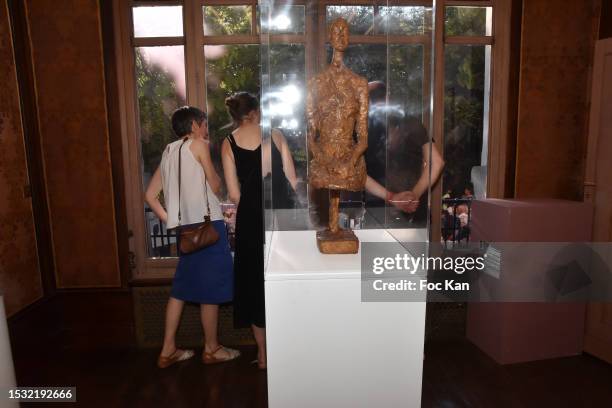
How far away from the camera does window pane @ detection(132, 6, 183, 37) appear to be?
2.97m

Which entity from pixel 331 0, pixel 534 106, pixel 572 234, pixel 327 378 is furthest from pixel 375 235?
pixel 534 106

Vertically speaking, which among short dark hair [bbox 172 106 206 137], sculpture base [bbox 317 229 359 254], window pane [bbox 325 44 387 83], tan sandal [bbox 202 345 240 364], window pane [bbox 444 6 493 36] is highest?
window pane [bbox 444 6 493 36]

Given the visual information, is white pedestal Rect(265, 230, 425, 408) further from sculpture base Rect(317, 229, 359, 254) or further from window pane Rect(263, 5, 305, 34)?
window pane Rect(263, 5, 305, 34)

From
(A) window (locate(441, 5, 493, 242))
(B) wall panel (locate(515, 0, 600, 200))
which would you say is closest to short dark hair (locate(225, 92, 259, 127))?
(A) window (locate(441, 5, 493, 242))

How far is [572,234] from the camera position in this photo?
267 cm

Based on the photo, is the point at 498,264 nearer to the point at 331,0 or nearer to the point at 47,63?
the point at 331,0

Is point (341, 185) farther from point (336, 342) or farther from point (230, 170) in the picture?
point (230, 170)

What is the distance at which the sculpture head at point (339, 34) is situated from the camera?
1.75 m

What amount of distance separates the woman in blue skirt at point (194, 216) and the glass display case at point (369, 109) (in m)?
0.72

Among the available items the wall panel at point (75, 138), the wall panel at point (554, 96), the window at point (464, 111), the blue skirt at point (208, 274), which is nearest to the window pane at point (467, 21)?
the window at point (464, 111)

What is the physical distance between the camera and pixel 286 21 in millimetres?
1873

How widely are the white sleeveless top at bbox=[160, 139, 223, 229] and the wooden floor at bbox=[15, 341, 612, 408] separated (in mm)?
937

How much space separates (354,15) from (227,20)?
4.50 ft

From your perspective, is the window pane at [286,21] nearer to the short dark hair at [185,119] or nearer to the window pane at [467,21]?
the short dark hair at [185,119]
